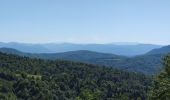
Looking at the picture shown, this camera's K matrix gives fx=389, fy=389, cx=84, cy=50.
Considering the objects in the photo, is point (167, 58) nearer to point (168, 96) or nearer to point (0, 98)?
point (168, 96)

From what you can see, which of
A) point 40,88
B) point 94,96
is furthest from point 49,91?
point 94,96

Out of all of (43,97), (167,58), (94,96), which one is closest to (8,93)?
(43,97)

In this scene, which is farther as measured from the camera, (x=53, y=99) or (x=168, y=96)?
(x=53, y=99)

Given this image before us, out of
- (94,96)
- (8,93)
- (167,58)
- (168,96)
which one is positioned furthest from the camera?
(8,93)

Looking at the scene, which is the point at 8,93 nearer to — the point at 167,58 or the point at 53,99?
the point at 53,99

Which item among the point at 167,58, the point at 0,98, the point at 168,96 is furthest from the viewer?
the point at 0,98

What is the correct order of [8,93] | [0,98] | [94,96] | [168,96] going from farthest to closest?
[8,93] < [0,98] < [94,96] < [168,96]

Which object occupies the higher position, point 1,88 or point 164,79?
point 164,79

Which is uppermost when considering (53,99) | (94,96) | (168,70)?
(168,70)

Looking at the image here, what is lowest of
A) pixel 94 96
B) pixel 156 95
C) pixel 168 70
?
pixel 94 96

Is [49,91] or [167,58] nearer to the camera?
[167,58]
